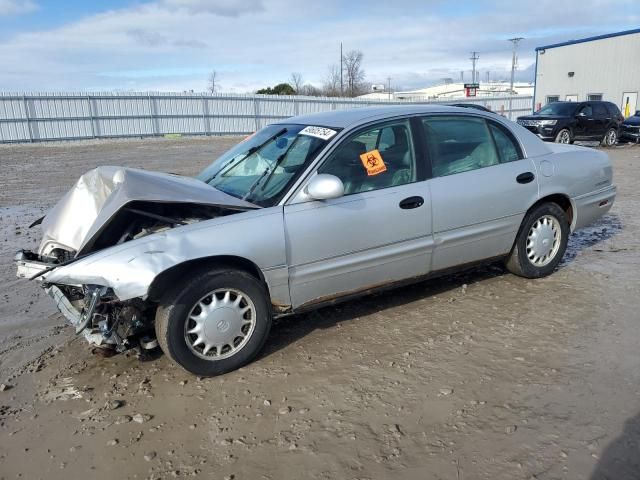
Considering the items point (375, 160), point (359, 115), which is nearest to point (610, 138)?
point (359, 115)

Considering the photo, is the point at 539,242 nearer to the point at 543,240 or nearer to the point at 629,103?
the point at 543,240

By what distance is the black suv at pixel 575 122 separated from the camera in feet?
58.6

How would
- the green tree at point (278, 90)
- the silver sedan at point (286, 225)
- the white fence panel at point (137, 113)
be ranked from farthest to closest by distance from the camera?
1. the green tree at point (278, 90)
2. the white fence panel at point (137, 113)
3. the silver sedan at point (286, 225)

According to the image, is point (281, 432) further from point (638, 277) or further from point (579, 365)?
point (638, 277)

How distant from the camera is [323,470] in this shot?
250cm

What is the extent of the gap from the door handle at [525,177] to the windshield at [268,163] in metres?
1.74

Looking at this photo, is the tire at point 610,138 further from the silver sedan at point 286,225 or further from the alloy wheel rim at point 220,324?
the alloy wheel rim at point 220,324

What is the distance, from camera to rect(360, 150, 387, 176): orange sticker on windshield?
12.5 feet

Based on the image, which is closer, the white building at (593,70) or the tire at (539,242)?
the tire at (539,242)

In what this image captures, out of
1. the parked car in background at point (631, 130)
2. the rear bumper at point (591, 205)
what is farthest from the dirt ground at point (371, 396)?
the parked car in background at point (631, 130)

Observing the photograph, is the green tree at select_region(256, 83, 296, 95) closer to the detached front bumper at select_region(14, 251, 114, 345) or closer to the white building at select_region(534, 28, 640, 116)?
the white building at select_region(534, 28, 640, 116)

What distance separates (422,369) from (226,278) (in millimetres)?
1401

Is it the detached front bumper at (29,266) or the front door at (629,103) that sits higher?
the front door at (629,103)

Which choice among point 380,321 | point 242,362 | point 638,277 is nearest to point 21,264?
point 242,362
